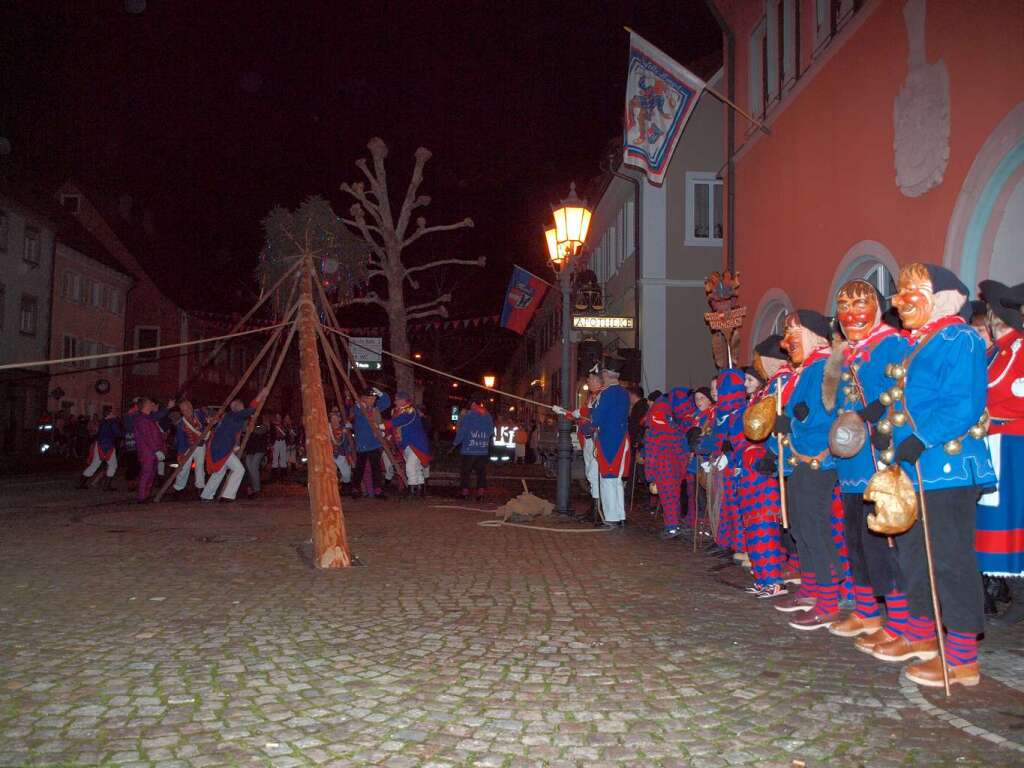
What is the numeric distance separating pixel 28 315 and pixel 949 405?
36.8m

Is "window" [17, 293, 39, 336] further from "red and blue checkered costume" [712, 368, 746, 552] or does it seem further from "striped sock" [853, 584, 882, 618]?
"striped sock" [853, 584, 882, 618]

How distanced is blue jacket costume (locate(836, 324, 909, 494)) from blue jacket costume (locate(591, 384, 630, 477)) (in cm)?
564

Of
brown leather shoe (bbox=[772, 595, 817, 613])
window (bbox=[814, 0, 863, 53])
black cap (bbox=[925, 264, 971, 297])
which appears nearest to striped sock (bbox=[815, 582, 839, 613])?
brown leather shoe (bbox=[772, 595, 817, 613])

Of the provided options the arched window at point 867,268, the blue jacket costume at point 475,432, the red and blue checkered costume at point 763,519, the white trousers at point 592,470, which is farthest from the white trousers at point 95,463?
the red and blue checkered costume at point 763,519

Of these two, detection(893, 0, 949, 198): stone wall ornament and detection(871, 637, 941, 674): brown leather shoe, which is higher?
detection(893, 0, 949, 198): stone wall ornament

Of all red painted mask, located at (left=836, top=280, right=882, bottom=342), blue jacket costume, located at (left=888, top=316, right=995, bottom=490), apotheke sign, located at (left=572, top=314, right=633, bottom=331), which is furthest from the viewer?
apotheke sign, located at (left=572, top=314, right=633, bottom=331)

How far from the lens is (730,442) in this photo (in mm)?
7570

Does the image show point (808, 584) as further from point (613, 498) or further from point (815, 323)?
point (613, 498)

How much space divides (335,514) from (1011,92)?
22.5 feet

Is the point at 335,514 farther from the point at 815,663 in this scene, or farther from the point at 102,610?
the point at 815,663

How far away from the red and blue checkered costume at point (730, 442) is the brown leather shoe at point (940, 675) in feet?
9.93

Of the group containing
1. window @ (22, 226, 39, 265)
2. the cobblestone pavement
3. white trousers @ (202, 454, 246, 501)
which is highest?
window @ (22, 226, 39, 265)

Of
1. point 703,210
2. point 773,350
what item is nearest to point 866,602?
point 773,350

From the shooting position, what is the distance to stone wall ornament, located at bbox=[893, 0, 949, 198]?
8281 millimetres
